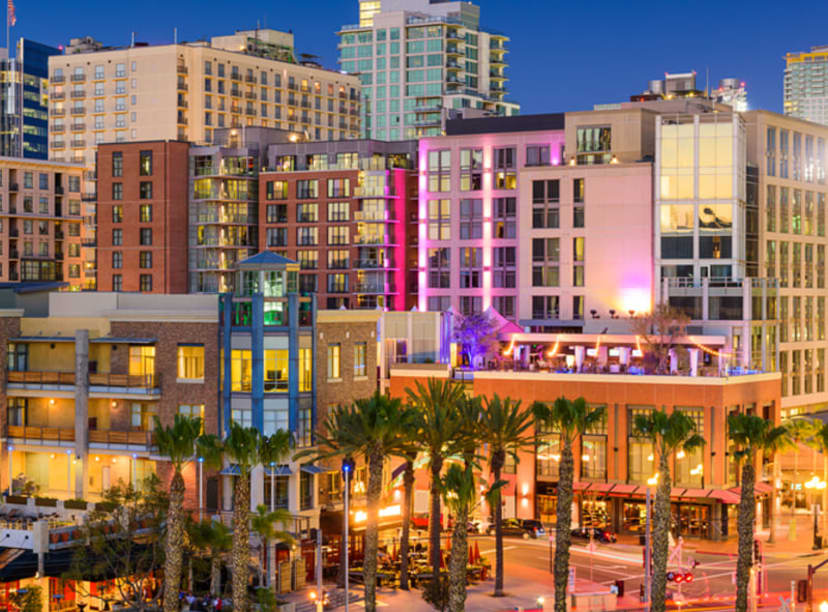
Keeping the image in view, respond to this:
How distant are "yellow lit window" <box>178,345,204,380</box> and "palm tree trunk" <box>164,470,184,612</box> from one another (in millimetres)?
27107

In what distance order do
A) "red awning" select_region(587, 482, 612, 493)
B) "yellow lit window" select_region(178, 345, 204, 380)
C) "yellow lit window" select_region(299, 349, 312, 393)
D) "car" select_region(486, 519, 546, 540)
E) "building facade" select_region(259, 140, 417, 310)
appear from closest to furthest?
"yellow lit window" select_region(299, 349, 312, 393) → "yellow lit window" select_region(178, 345, 204, 380) → "car" select_region(486, 519, 546, 540) → "red awning" select_region(587, 482, 612, 493) → "building facade" select_region(259, 140, 417, 310)

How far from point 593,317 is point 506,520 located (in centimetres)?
4597

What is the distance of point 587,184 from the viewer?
148 meters

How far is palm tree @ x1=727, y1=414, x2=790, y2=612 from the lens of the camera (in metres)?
75.6

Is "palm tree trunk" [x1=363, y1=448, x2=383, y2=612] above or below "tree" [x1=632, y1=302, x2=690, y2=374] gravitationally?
below

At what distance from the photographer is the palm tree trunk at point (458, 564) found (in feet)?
235

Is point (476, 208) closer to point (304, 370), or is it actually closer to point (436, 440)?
point (304, 370)

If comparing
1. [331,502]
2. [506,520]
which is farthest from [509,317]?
Answer: [331,502]

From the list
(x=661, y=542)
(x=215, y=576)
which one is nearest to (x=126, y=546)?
(x=215, y=576)

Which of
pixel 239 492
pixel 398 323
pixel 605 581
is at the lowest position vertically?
pixel 605 581

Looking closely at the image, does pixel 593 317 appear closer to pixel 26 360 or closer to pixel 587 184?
pixel 587 184

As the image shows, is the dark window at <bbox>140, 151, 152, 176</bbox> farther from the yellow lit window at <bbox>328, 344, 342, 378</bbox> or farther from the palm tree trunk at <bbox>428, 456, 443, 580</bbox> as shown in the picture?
the palm tree trunk at <bbox>428, 456, 443, 580</bbox>

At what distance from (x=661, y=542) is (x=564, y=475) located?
6.72 metres

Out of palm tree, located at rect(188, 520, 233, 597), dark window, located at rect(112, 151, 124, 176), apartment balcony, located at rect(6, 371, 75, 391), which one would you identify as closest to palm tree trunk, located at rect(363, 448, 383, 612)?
palm tree, located at rect(188, 520, 233, 597)
